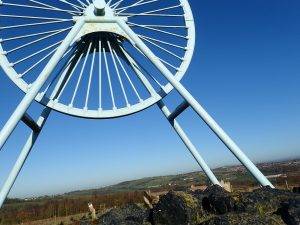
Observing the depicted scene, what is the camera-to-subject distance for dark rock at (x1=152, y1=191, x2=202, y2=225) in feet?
39.2

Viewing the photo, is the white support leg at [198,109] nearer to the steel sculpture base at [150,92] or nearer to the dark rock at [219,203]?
the steel sculpture base at [150,92]

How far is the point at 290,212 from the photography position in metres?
10.3

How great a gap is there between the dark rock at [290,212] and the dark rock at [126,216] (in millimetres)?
4097

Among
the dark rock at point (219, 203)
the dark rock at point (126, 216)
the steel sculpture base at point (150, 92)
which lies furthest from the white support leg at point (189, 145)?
the dark rock at point (219, 203)

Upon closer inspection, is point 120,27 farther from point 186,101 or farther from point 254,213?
point 254,213

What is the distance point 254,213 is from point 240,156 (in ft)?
12.8

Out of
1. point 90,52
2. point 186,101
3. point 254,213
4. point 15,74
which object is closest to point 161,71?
point 186,101

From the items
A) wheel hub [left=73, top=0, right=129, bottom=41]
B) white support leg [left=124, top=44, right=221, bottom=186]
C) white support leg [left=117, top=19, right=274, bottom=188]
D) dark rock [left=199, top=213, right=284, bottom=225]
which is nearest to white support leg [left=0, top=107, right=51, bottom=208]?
wheel hub [left=73, top=0, right=129, bottom=41]

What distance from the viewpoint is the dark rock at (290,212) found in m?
10.2

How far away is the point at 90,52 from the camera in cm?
1689

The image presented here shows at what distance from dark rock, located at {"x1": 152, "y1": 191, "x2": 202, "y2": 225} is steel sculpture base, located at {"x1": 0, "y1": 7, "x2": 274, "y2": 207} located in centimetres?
311

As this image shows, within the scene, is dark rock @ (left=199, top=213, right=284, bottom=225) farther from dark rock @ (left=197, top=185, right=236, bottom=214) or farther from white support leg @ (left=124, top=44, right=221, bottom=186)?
white support leg @ (left=124, top=44, right=221, bottom=186)

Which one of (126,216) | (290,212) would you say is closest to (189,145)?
(126,216)

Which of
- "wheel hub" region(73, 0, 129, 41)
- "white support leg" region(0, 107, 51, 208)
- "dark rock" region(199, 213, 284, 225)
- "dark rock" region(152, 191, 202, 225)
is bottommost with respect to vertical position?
"dark rock" region(199, 213, 284, 225)
